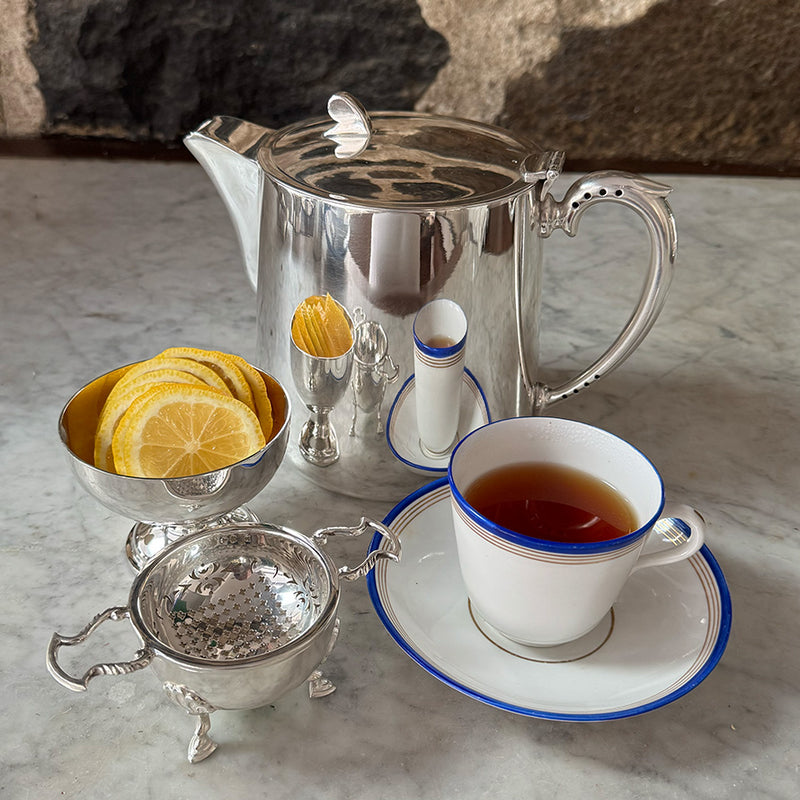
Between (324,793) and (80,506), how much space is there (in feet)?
0.83

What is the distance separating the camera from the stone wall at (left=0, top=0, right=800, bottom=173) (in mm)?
1036

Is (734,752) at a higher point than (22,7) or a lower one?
lower

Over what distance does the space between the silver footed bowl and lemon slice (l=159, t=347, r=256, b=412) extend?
0.05 ft

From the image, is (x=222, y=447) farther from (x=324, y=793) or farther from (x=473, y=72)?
(x=473, y=72)

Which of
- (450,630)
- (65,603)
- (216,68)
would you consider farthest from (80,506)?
(216,68)

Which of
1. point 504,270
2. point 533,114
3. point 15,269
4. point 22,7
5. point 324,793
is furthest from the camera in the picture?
point 533,114

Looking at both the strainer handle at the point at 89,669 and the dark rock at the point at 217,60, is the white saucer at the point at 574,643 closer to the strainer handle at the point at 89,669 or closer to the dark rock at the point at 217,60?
the strainer handle at the point at 89,669

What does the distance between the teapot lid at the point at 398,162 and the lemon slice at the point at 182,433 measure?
125mm

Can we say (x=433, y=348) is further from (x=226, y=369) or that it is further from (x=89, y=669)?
(x=89, y=669)

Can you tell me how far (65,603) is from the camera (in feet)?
1.56

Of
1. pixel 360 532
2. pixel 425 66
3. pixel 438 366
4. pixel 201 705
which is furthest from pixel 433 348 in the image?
pixel 425 66

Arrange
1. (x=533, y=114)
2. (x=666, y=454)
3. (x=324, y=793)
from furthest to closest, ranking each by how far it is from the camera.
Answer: (x=533, y=114)
(x=666, y=454)
(x=324, y=793)

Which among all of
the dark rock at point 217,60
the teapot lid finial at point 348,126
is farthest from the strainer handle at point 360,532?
the dark rock at point 217,60

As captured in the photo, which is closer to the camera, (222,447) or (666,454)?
(222,447)
